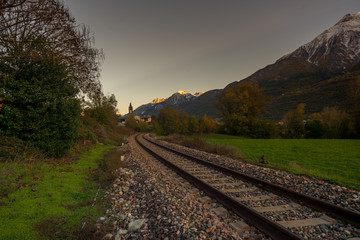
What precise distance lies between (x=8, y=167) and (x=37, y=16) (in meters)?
6.68

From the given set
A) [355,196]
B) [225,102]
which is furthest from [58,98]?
[225,102]

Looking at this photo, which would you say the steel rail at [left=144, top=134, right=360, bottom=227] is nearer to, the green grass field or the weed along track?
the weed along track

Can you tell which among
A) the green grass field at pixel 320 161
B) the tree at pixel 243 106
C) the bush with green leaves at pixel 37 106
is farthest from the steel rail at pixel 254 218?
the tree at pixel 243 106

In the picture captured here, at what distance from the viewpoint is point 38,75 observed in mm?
8352

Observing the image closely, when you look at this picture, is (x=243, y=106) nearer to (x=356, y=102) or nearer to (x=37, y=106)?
(x=356, y=102)

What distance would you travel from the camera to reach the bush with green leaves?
23.9 ft

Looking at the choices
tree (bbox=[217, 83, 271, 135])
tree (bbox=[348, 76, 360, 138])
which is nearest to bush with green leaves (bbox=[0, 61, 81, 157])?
tree (bbox=[217, 83, 271, 135])

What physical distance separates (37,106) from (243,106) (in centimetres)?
4066

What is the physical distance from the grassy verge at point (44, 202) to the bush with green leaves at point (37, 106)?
1545 mm

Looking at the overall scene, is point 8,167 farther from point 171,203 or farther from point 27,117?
point 171,203

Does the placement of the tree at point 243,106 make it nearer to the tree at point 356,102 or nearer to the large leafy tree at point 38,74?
the tree at point 356,102

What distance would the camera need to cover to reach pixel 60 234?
3.33 m

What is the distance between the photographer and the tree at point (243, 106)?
136 feet

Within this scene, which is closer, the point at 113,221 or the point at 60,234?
the point at 60,234
